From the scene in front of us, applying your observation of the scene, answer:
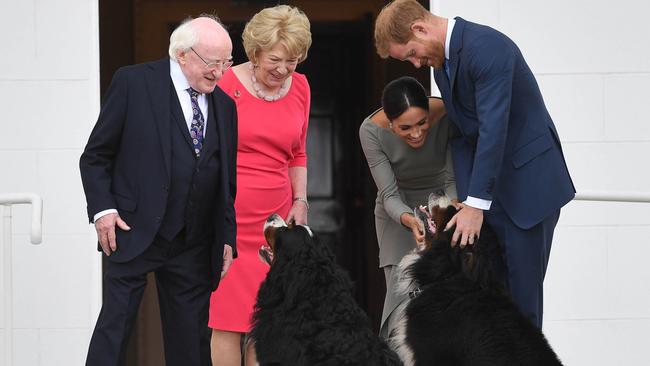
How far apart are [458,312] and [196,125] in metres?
1.06

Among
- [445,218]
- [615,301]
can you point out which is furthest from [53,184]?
[615,301]

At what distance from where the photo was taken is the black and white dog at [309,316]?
10.2 feet

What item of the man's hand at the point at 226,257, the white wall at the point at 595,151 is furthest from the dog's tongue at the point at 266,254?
the white wall at the point at 595,151

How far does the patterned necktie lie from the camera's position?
128 inches

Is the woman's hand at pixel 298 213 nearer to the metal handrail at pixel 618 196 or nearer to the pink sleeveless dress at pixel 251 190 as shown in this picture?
the pink sleeveless dress at pixel 251 190

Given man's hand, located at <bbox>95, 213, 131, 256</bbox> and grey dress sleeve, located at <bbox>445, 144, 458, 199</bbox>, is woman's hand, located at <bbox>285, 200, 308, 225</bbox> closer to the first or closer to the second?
grey dress sleeve, located at <bbox>445, 144, 458, 199</bbox>

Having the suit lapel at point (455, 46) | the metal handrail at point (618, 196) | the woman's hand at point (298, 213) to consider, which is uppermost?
the suit lapel at point (455, 46)

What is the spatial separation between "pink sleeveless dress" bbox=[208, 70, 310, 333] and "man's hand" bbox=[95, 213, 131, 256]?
0.80 m

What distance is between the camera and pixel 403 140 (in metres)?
3.77

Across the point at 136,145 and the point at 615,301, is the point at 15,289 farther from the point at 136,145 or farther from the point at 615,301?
the point at 615,301

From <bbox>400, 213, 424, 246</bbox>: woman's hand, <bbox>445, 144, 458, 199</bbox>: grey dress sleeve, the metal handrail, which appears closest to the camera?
<bbox>400, 213, 424, 246</bbox>: woman's hand

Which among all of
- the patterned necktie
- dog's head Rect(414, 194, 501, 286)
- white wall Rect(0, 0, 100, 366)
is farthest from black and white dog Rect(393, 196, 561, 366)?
white wall Rect(0, 0, 100, 366)

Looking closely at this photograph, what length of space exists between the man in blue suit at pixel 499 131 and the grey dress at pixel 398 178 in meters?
0.33

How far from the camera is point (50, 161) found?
485 centimetres
